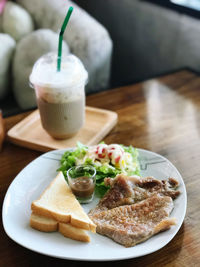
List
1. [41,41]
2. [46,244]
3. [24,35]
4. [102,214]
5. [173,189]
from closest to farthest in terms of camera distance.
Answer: [46,244] → [102,214] → [173,189] → [41,41] → [24,35]

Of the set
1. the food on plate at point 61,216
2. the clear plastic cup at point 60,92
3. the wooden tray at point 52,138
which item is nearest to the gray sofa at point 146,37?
the wooden tray at point 52,138

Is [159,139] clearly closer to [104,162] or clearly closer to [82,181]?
[104,162]

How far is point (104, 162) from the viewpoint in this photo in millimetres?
1345

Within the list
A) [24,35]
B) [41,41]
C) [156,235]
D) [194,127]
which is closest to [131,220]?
[156,235]

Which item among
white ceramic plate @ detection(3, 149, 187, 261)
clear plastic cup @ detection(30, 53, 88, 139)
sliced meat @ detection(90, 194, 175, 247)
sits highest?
clear plastic cup @ detection(30, 53, 88, 139)

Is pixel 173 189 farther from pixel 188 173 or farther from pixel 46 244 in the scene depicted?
pixel 46 244

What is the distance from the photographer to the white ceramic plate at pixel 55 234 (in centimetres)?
97

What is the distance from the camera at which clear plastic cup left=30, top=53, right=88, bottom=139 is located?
149 cm

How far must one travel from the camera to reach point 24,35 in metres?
2.84

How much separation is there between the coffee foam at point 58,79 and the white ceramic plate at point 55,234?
0.26 m

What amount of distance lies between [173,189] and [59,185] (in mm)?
417

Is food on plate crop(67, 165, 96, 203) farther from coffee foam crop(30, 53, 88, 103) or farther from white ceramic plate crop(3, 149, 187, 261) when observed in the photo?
coffee foam crop(30, 53, 88, 103)

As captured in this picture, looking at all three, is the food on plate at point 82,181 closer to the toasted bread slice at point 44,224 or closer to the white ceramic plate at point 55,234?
the white ceramic plate at point 55,234

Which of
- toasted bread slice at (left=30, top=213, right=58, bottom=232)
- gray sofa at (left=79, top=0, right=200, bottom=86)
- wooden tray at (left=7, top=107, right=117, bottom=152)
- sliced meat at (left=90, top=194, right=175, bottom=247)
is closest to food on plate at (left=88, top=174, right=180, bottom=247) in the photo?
sliced meat at (left=90, top=194, right=175, bottom=247)
